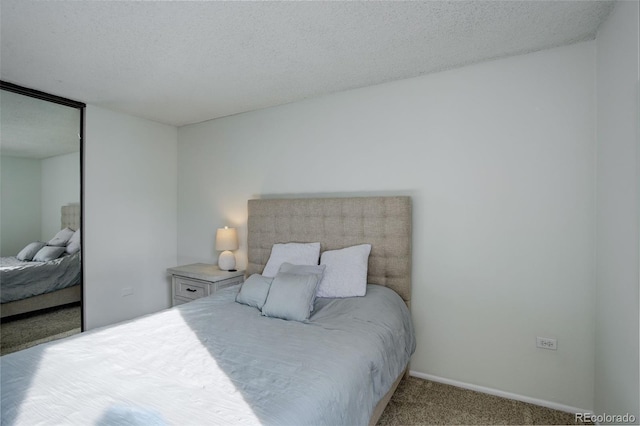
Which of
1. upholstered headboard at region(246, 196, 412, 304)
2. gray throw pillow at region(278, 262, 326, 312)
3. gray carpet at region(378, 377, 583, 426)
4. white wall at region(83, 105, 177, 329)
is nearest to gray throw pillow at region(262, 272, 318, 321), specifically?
gray throw pillow at region(278, 262, 326, 312)

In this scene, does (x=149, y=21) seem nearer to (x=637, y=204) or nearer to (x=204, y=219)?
(x=204, y=219)

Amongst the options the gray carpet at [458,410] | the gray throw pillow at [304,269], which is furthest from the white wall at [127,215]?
the gray carpet at [458,410]

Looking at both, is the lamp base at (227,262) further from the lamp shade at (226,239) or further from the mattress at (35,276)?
the mattress at (35,276)

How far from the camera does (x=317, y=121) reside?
3145 millimetres

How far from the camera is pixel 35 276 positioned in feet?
9.85

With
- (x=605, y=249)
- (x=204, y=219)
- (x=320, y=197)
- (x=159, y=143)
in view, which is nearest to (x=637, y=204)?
(x=605, y=249)

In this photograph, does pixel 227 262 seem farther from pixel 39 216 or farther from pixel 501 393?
pixel 501 393

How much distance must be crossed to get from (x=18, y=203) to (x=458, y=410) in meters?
3.94

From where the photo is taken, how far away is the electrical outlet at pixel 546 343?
7.18ft

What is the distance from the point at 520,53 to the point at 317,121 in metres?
1.71

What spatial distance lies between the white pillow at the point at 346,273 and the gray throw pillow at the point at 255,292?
41 cm

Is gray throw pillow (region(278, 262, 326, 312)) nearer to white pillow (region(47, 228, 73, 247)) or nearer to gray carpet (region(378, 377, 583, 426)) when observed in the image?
gray carpet (region(378, 377, 583, 426))

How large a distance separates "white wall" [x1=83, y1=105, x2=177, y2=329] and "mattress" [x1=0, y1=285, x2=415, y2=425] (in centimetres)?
173

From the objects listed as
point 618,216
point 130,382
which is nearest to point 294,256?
point 130,382
